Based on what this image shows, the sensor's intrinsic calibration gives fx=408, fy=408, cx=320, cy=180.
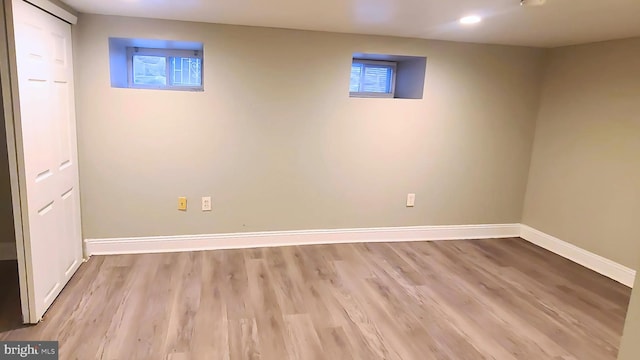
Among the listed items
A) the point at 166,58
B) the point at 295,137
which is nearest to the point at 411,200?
the point at 295,137

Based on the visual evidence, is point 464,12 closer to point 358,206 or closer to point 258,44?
point 258,44

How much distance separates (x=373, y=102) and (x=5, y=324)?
3117 millimetres

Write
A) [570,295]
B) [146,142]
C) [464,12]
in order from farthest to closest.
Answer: [146,142] < [570,295] < [464,12]

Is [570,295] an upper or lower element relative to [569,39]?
lower

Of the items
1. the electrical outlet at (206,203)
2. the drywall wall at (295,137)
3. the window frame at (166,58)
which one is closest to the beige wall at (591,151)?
the drywall wall at (295,137)

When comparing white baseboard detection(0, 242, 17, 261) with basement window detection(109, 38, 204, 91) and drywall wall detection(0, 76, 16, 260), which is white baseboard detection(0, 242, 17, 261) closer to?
drywall wall detection(0, 76, 16, 260)

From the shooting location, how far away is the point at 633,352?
35.9 inches

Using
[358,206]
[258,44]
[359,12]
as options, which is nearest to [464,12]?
[359,12]

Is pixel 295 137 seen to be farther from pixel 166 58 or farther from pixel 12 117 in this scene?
pixel 12 117

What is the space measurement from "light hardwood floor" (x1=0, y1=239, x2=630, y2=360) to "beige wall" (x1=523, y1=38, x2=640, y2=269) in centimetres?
40

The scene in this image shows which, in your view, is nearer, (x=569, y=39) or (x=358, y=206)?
(x=569, y=39)

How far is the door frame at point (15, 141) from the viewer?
2.05 metres

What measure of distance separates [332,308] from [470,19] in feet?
7.17

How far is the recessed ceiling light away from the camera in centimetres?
274
